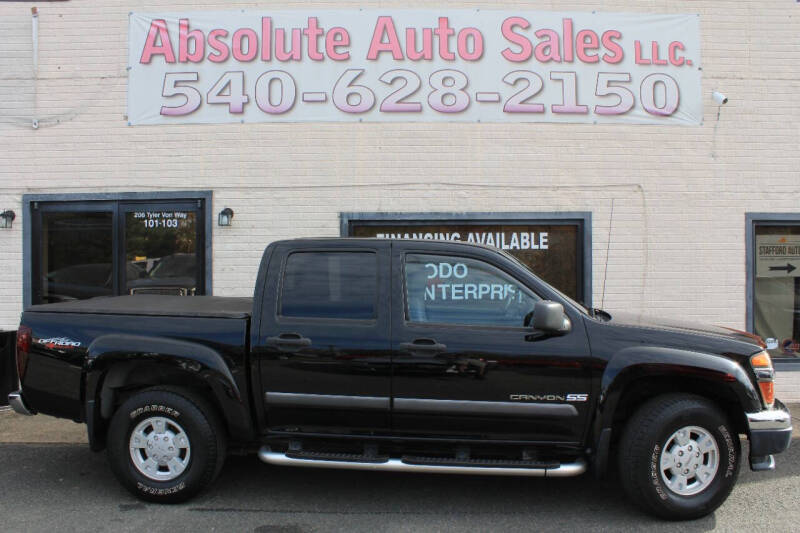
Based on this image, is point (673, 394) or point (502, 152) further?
point (502, 152)

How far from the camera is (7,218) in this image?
7953mm

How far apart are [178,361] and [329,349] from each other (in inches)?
42.9

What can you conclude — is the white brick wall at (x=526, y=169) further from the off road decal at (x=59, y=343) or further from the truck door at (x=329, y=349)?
the truck door at (x=329, y=349)

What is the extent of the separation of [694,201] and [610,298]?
5.40 feet

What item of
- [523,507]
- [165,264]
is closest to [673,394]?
[523,507]

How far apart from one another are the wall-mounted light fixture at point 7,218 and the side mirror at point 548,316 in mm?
7176

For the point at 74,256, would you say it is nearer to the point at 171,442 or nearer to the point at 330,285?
the point at 171,442

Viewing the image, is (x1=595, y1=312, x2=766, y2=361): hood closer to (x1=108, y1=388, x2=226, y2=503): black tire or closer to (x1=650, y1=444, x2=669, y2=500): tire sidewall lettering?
(x1=650, y1=444, x2=669, y2=500): tire sidewall lettering

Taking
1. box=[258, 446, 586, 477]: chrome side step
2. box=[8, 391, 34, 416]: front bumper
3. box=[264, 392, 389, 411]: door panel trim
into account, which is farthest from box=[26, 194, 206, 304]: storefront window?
box=[258, 446, 586, 477]: chrome side step

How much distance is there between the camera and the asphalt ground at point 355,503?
13.4ft

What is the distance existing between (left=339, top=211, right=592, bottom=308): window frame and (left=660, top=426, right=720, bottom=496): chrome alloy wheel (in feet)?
12.0

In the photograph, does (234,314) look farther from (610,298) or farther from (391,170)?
(610,298)

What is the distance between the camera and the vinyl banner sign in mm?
7848

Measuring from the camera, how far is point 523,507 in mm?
4387
